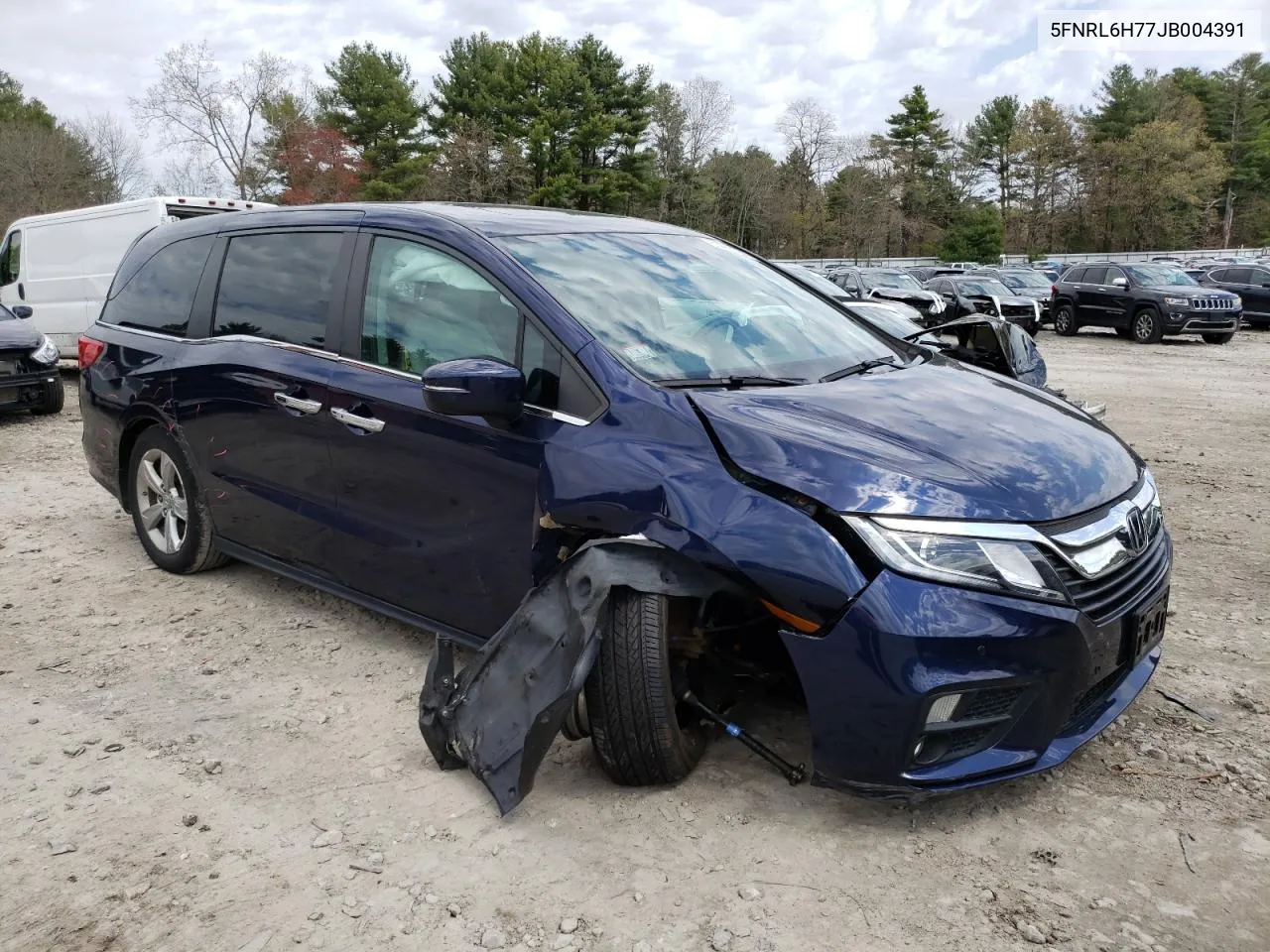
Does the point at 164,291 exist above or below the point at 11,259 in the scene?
below

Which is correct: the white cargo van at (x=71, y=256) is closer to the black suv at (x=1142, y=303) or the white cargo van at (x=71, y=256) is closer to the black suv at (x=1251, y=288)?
the black suv at (x=1142, y=303)

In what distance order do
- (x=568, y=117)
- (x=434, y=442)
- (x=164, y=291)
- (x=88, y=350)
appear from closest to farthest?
(x=434, y=442) → (x=164, y=291) → (x=88, y=350) → (x=568, y=117)

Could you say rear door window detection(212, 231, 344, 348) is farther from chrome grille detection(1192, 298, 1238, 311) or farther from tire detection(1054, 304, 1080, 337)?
tire detection(1054, 304, 1080, 337)

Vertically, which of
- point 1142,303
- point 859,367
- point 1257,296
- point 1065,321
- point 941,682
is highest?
point 859,367

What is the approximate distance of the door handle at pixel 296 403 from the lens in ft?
11.9

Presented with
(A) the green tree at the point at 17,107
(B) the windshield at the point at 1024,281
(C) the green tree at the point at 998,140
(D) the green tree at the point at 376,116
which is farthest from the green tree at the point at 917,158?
(A) the green tree at the point at 17,107

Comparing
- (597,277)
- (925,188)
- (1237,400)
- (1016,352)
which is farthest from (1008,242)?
(597,277)

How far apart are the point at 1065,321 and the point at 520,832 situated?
73.5 ft

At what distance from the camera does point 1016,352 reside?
6855 millimetres

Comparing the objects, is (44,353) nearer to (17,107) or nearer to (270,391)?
(270,391)

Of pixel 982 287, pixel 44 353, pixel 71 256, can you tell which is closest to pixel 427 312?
pixel 44 353

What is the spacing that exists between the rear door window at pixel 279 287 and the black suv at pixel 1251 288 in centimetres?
2315

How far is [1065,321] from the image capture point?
2225 centimetres

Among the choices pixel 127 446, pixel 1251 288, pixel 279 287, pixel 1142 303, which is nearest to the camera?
pixel 279 287
